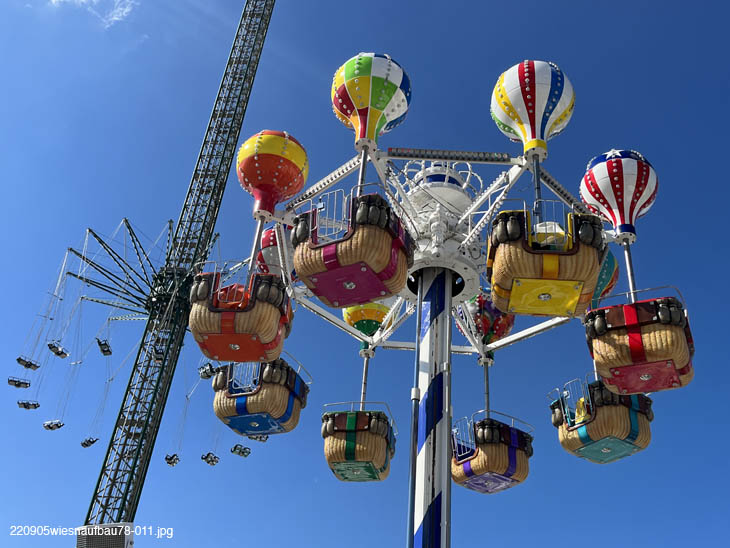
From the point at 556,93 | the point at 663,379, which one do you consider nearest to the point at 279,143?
the point at 556,93

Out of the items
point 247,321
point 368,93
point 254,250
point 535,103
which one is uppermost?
point 368,93

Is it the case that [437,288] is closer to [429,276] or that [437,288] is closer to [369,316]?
[429,276]

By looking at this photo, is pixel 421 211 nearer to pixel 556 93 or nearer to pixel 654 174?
pixel 556 93

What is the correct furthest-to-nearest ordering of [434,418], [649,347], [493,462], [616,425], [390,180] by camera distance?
[493,462] → [616,425] → [390,180] → [434,418] → [649,347]

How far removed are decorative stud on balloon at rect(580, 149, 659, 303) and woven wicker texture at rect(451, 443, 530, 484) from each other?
23.2 ft

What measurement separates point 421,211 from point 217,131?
40504 mm

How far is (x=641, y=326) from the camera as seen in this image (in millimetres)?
14750

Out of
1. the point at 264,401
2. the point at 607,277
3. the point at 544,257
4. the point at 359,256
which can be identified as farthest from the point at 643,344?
the point at 264,401

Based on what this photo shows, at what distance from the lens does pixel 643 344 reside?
14.6 meters

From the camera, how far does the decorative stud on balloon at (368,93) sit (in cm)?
1628

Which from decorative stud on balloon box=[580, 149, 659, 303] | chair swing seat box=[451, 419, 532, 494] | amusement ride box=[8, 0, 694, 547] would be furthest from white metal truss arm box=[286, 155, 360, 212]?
chair swing seat box=[451, 419, 532, 494]

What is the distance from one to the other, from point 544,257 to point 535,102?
4477mm

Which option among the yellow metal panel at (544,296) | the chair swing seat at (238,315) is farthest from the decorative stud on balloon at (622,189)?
the chair swing seat at (238,315)

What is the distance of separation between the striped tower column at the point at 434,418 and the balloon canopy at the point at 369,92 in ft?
13.1
